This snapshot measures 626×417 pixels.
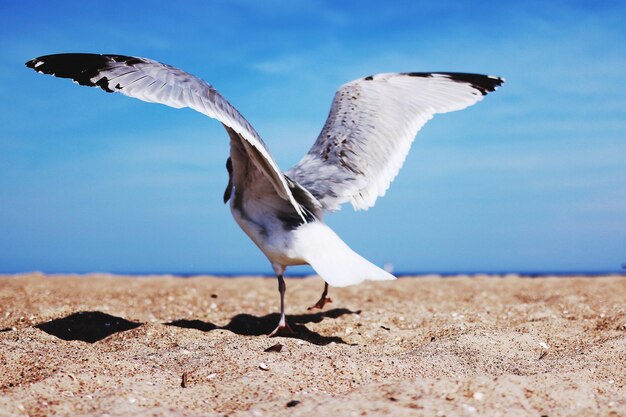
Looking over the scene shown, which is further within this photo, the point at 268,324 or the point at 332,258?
the point at 268,324

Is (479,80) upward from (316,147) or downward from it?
upward

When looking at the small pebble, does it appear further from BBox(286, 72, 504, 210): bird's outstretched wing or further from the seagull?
BBox(286, 72, 504, 210): bird's outstretched wing

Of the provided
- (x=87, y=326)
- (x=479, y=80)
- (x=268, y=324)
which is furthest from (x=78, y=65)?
(x=479, y=80)

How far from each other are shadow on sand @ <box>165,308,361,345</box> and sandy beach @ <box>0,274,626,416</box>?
2cm

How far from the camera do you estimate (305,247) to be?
5.16 metres

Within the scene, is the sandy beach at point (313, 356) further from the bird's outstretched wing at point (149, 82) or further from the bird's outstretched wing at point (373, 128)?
the bird's outstretched wing at point (149, 82)

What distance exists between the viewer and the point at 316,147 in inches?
257

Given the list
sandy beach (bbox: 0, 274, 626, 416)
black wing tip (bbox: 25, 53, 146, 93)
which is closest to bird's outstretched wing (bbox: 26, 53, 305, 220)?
black wing tip (bbox: 25, 53, 146, 93)

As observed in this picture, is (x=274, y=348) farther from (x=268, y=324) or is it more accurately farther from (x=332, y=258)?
(x=268, y=324)

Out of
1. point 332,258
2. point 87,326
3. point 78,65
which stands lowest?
point 87,326

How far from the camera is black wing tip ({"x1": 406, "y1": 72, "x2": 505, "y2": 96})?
6.87 metres

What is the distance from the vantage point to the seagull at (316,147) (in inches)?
177

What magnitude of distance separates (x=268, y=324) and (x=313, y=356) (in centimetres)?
236

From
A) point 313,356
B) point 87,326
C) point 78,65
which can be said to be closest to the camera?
point 313,356
